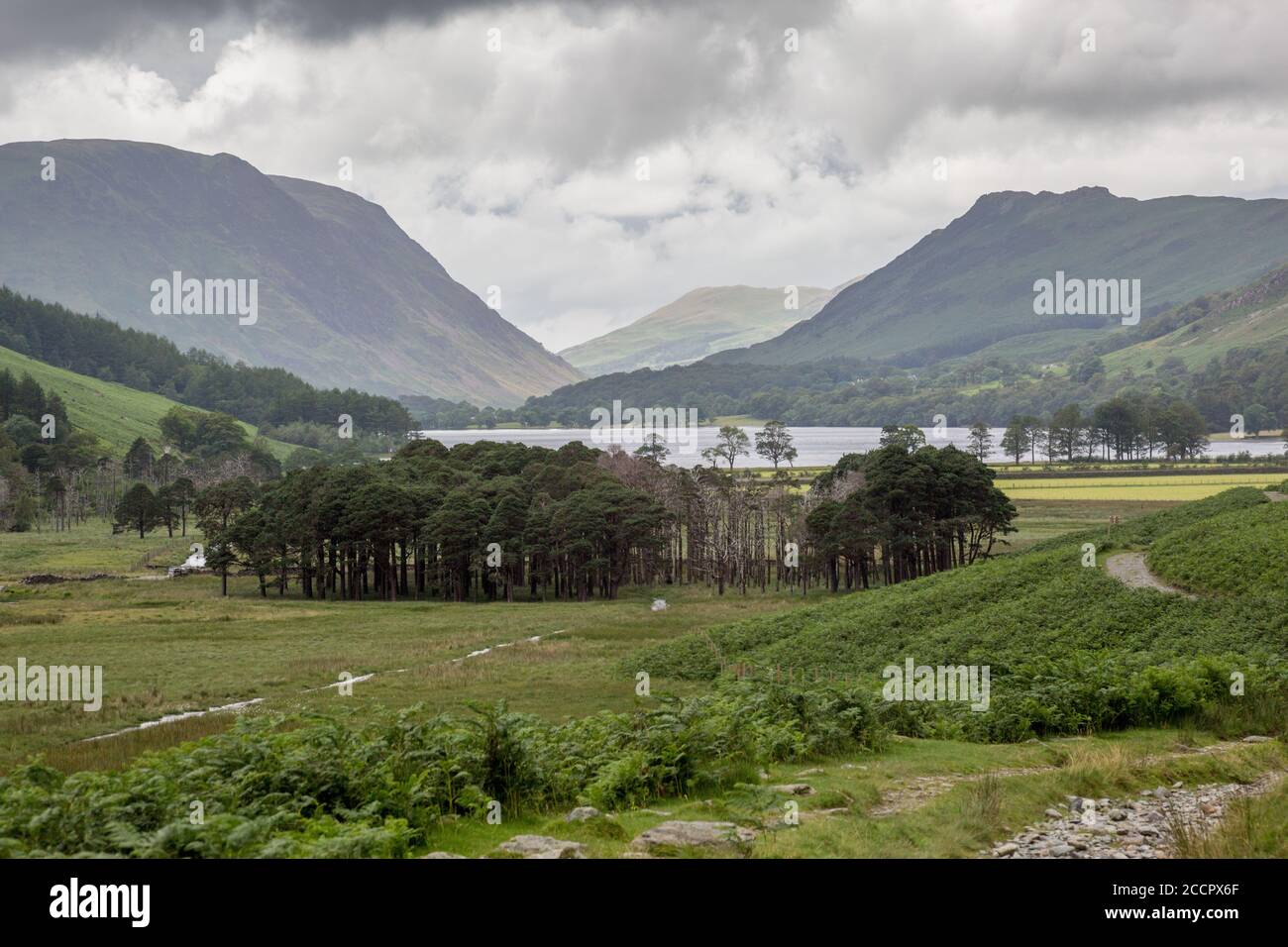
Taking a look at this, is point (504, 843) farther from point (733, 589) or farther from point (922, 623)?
point (733, 589)

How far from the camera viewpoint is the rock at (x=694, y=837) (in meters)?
12.9

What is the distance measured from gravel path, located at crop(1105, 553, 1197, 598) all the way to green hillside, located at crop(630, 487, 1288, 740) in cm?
55

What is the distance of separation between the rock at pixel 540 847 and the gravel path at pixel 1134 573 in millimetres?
29194

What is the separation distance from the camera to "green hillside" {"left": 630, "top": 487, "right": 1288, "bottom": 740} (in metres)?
23.9

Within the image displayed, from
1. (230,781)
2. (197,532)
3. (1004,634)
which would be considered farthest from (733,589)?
(197,532)

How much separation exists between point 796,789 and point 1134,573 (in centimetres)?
2817
